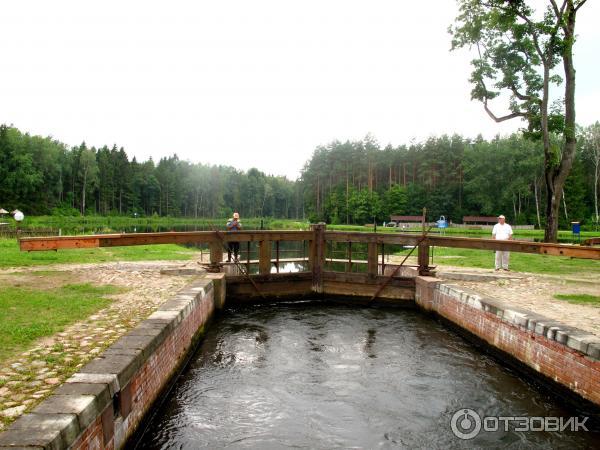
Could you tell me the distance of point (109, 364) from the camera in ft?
13.7

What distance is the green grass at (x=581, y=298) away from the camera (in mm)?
8109

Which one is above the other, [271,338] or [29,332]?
[29,332]

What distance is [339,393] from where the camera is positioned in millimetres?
6223

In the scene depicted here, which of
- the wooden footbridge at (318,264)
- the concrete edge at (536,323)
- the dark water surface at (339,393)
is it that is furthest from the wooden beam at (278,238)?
the dark water surface at (339,393)

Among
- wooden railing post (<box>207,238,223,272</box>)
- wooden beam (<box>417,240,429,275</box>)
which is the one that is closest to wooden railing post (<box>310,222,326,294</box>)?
wooden beam (<box>417,240,429,275</box>)

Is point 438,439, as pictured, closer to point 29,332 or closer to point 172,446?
point 172,446

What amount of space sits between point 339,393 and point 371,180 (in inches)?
2250

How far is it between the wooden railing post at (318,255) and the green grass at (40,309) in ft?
19.4

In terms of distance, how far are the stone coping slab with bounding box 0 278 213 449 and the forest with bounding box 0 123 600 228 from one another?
4758 centimetres

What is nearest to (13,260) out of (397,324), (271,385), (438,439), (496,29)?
(271,385)

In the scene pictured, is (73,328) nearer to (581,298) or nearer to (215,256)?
(215,256)

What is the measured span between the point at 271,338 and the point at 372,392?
9.59 feet

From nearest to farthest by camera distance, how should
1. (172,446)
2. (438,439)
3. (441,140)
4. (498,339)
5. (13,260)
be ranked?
1. (172,446)
2. (438,439)
3. (498,339)
4. (13,260)
5. (441,140)

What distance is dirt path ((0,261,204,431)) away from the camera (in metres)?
3.67
